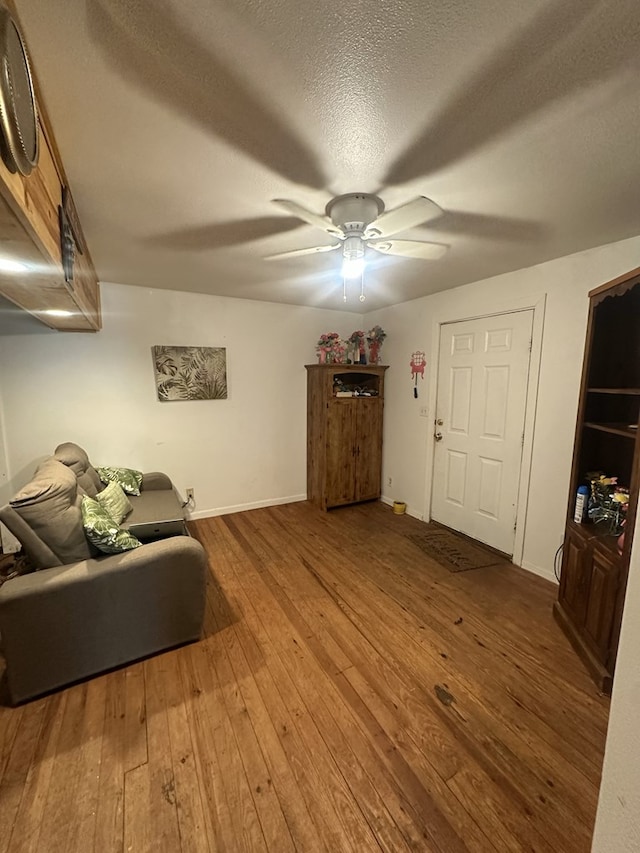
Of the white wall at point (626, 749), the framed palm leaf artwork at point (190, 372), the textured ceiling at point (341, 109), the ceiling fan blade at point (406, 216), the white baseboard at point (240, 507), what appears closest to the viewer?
the white wall at point (626, 749)

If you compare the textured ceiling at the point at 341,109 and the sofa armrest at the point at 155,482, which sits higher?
the textured ceiling at the point at 341,109

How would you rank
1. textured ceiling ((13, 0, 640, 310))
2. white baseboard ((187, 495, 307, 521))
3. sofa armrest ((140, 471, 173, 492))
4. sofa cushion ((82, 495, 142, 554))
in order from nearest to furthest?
textured ceiling ((13, 0, 640, 310)), sofa cushion ((82, 495, 142, 554)), sofa armrest ((140, 471, 173, 492)), white baseboard ((187, 495, 307, 521))

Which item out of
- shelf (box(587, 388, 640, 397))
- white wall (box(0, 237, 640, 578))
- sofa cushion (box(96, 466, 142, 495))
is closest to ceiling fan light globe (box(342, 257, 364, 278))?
white wall (box(0, 237, 640, 578))

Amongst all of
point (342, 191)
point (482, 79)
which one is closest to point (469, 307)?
point (342, 191)

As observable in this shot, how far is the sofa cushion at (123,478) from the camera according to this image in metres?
3.02

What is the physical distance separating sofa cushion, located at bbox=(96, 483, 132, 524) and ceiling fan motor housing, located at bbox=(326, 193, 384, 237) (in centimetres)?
234

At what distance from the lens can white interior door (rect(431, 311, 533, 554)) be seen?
113 inches

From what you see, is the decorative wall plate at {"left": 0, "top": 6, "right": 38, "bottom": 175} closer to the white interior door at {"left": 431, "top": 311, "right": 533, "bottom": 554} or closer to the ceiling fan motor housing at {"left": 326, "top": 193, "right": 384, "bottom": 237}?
the ceiling fan motor housing at {"left": 326, "top": 193, "right": 384, "bottom": 237}

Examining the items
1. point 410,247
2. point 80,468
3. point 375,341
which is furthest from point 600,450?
point 80,468

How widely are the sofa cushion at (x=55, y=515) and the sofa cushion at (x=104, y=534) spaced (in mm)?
46

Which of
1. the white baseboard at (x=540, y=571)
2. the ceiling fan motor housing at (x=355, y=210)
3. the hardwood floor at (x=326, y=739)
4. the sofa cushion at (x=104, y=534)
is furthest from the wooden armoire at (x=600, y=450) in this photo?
the sofa cushion at (x=104, y=534)

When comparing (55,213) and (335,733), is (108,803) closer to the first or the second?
(335,733)

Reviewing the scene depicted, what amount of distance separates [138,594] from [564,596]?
249 centimetres

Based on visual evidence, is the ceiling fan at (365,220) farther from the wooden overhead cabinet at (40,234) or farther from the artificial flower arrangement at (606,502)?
the artificial flower arrangement at (606,502)
